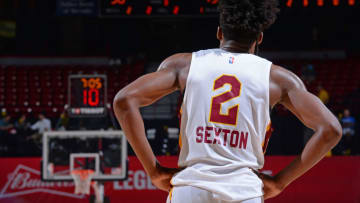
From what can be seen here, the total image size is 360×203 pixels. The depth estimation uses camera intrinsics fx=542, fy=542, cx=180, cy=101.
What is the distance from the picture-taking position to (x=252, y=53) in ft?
7.62

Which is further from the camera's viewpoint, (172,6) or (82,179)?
(172,6)

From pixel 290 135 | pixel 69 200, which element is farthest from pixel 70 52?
pixel 69 200

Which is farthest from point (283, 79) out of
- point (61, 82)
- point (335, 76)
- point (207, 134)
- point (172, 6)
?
point (335, 76)

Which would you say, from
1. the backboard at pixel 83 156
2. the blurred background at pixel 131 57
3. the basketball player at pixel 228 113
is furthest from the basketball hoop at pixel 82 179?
the basketball player at pixel 228 113

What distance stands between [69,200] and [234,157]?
273 inches

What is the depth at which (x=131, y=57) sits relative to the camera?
18.3 metres

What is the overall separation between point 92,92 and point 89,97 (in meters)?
0.08

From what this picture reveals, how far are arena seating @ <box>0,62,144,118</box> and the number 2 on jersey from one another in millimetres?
13828

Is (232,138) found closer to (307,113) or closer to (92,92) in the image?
(307,113)

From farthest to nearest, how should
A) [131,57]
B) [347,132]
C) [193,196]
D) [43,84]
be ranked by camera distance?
[131,57]
[43,84]
[347,132]
[193,196]

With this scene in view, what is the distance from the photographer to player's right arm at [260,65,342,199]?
219cm

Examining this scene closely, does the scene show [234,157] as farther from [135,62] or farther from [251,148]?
[135,62]

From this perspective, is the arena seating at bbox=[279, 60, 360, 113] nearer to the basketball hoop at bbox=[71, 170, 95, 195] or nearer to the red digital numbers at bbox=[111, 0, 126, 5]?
the red digital numbers at bbox=[111, 0, 126, 5]

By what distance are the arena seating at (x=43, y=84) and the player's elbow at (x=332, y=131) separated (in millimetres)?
13866
